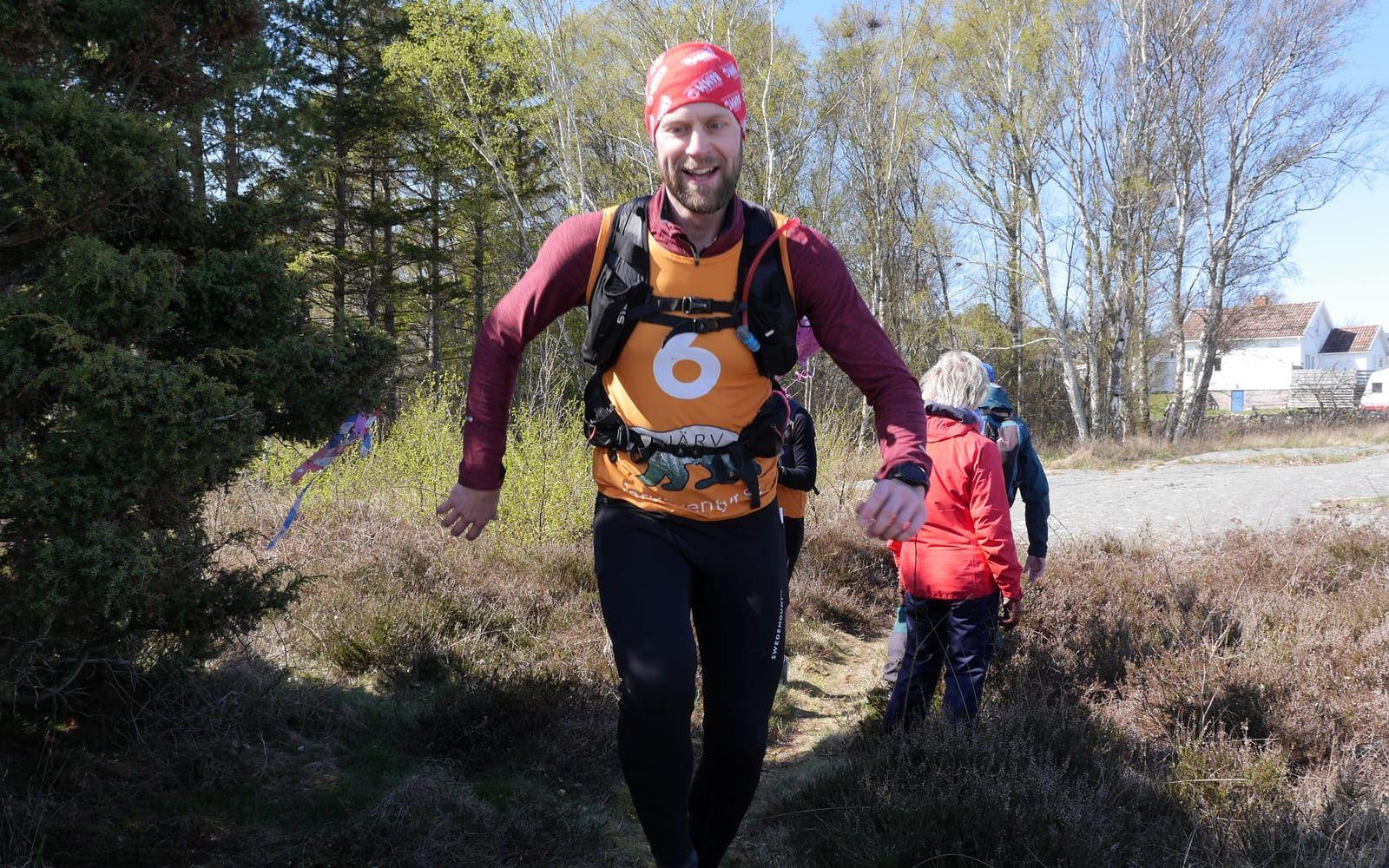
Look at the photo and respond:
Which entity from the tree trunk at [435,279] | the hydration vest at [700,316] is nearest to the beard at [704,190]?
the hydration vest at [700,316]

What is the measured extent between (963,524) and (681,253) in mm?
2024

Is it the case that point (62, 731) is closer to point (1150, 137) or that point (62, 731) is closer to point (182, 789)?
point (182, 789)

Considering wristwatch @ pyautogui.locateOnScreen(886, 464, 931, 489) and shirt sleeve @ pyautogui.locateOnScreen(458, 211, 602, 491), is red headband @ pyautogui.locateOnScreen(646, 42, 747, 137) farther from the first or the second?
wristwatch @ pyautogui.locateOnScreen(886, 464, 931, 489)

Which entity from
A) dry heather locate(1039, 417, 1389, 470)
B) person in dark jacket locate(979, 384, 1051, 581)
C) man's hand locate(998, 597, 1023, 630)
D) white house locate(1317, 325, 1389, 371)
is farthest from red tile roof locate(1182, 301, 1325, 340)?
man's hand locate(998, 597, 1023, 630)

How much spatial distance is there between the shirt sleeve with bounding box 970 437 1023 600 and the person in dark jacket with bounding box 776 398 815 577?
97 centimetres

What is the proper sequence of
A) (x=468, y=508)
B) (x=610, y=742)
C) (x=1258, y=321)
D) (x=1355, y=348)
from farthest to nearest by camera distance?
1. (x=1355, y=348)
2. (x=1258, y=321)
3. (x=610, y=742)
4. (x=468, y=508)

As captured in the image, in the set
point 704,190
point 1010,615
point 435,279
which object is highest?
point 435,279

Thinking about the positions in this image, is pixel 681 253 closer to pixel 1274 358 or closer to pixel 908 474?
pixel 908 474

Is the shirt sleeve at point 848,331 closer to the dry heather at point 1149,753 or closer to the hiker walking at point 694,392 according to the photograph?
the hiker walking at point 694,392

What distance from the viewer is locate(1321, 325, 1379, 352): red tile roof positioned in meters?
62.5

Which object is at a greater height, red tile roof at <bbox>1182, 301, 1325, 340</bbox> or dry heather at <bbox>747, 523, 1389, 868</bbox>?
red tile roof at <bbox>1182, 301, 1325, 340</bbox>

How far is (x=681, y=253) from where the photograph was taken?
236 centimetres

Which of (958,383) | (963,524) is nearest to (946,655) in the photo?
(963,524)

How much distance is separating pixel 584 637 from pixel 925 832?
232 cm
